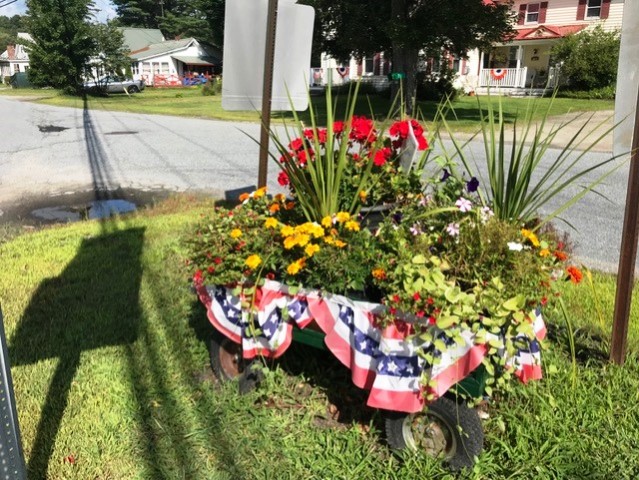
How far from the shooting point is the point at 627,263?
2.88 metres

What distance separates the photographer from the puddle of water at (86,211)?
658 cm

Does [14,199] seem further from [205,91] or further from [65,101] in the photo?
[205,91]

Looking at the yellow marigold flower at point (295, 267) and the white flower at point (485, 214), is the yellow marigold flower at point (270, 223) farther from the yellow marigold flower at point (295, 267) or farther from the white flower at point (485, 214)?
the white flower at point (485, 214)

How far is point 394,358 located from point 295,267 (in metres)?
0.59

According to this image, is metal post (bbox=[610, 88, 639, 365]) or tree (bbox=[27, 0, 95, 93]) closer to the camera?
metal post (bbox=[610, 88, 639, 365])

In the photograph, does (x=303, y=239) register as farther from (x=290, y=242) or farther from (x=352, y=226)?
(x=352, y=226)

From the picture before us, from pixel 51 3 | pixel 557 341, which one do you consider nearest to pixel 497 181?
pixel 557 341

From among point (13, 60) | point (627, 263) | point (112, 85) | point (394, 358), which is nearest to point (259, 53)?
point (394, 358)

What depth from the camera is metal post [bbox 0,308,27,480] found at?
1.60 meters

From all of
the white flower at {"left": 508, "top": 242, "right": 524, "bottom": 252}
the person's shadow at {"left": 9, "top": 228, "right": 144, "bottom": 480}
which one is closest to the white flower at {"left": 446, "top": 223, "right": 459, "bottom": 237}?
the white flower at {"left": 508, "top": 242, "right": 524, "bottom": 252}

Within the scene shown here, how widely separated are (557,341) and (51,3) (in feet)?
48.6

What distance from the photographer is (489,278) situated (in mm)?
2287

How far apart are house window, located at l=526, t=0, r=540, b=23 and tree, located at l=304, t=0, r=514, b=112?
643 inches

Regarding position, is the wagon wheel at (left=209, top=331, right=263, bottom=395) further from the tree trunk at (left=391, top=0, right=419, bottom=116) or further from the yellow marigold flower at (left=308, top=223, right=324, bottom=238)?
the tree trunk at (left=391, top=0, right=419, bottom=116)
